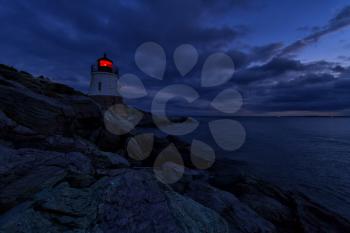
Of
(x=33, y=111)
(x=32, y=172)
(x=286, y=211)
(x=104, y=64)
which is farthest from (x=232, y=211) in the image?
(x=104, y=64)

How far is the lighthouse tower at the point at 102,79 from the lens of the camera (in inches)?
1099

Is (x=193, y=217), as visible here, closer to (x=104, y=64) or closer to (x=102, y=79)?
(x=102, y=79)

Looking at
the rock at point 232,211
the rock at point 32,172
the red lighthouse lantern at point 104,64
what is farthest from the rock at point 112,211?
the red lighthouse lantern at point 104,64

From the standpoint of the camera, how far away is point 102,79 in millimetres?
28047

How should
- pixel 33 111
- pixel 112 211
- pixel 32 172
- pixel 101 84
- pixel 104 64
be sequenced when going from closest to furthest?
pixel 112 211, pixel 32 172, pixel 33 111, pixel 101 84, pixel 104 64

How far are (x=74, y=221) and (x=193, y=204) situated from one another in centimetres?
276

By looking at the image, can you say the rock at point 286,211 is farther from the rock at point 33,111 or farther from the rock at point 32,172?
the rock at point 33,111

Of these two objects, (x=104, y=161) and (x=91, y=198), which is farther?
(x=104, y=161)

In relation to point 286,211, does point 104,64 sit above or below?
above

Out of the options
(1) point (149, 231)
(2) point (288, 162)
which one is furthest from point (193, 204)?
(2) point (288, 162)

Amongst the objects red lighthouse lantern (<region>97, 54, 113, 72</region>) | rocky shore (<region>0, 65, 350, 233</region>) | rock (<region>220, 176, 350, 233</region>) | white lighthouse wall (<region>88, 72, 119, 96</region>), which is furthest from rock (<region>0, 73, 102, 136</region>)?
red lighthouse lantern (<region>97, 54, 113, 72</region>)

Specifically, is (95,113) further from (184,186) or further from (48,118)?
(184,186)

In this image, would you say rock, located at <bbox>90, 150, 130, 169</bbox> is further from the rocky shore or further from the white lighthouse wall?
the white lighthouse wall

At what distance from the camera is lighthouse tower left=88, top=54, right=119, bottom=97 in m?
27.9
